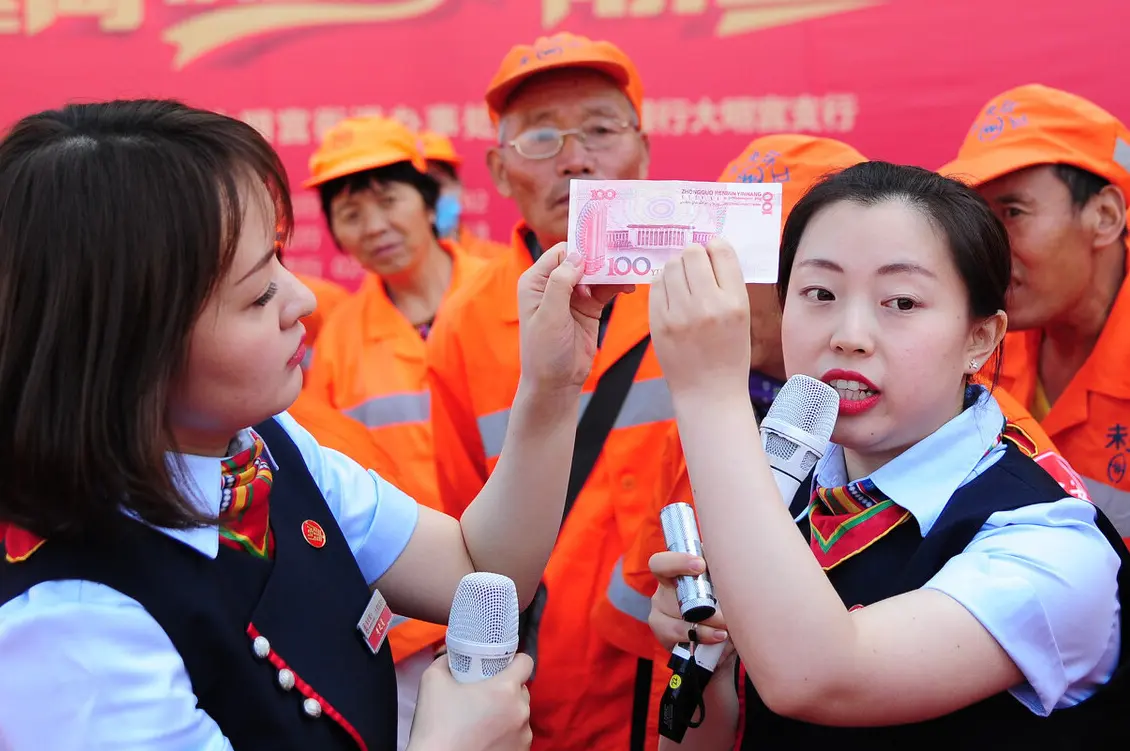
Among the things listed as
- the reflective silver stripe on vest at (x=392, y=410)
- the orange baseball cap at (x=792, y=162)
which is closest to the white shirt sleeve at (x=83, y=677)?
the orange baseball cap at (x=792, y=162)

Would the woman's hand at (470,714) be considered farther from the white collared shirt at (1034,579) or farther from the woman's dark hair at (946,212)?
the woman's dark hair at (946,212)

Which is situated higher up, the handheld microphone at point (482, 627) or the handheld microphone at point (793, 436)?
the handheld microphone at point (793, 436)

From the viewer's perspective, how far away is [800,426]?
1186mm

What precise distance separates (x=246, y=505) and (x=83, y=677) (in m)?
0.26

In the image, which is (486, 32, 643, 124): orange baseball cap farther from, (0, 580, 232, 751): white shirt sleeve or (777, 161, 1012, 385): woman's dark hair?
(0, 580, 232, 751): white shirt sleeve

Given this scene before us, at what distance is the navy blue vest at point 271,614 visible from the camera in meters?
0.98

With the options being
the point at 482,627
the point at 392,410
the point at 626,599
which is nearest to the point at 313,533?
the point at 482,627

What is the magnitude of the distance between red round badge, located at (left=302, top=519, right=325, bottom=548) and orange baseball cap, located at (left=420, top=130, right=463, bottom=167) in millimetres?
2568

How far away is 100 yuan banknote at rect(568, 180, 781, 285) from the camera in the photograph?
120cm

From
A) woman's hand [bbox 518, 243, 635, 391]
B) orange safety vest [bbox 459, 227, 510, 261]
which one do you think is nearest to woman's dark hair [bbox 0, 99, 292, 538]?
woman's hand [bbox 518, 243, 635, 391]

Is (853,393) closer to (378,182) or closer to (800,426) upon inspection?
(800,426)

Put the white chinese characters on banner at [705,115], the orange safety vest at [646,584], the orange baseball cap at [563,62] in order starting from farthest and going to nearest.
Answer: the white chinese characters on banner at [705,115] → the orange baseball cap at [563,62] → the orange safety vest at [646,584]

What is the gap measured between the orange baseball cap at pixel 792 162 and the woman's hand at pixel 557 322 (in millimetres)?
845

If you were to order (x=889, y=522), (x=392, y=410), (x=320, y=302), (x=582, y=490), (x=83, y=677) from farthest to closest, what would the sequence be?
(x=320, y=302), (x=392, y=410), (x=582, y=490), (x=889, y=522), (x=83, y=677)
